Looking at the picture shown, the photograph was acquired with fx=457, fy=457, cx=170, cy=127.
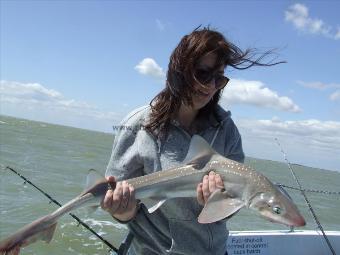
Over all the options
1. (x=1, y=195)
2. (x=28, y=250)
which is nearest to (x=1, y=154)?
(x=1, y=195)

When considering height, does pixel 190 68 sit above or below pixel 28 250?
above

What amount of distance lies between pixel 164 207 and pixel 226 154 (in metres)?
0.62

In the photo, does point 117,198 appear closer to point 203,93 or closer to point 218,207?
point 218,207

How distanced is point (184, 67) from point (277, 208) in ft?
3.71

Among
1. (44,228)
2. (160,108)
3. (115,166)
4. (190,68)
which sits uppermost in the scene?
(190,68)

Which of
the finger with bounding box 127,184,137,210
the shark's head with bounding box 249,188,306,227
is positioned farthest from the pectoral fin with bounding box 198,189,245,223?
the finger with bounding box 127,184,137,210

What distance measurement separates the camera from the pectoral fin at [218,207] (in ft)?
9.07

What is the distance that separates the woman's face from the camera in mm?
3164

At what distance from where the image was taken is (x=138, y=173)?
3.30 metres

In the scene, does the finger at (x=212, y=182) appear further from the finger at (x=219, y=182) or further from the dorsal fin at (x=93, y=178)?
the dorsal fin at (x=93, y=178)

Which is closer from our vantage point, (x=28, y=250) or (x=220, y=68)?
(x=220, y=68)

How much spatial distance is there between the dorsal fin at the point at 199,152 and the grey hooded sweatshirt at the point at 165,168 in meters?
0.18

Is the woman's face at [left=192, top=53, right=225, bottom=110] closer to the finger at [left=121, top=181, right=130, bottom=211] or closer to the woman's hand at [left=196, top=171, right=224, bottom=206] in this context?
the woman's hand at [left=196, top=171, right=224, bottom=206]

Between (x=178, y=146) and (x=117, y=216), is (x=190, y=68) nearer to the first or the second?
(x=178, y=146)
